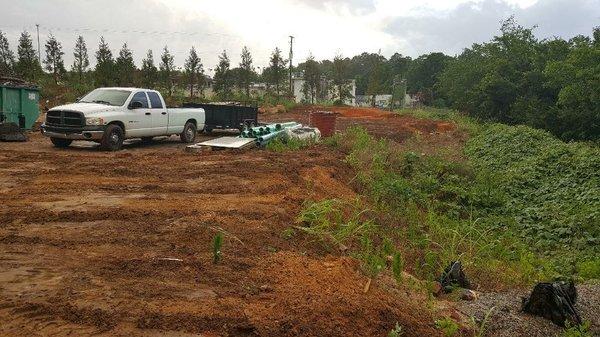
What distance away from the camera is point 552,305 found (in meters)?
4.90

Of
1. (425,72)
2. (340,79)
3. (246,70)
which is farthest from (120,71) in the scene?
(425,72)

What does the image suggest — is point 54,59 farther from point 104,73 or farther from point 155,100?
point 155,100

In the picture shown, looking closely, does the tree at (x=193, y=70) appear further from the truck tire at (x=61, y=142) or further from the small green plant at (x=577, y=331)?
the small green plant at (x=577, y=331)

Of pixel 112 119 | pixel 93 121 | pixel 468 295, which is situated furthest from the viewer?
pixel 112 119

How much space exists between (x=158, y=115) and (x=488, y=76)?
80.1 feet

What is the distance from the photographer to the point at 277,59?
45656mm

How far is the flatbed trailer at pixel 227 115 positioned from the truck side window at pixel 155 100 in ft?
11.5

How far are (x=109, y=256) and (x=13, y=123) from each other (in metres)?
12.0

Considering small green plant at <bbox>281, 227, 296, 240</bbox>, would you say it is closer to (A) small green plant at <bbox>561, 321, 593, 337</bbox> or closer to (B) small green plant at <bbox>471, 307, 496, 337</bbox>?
(B) small green plant at <bbox>471, 307, 496, 337</bbox>

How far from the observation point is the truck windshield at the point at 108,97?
44.1 ft

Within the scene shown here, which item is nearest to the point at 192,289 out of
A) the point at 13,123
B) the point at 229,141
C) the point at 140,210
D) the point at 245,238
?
the point at 245,238

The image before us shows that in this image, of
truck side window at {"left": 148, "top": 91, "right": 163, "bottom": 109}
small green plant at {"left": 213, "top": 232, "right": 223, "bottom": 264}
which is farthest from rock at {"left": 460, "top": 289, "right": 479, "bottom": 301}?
truck side window at {"left": 148, "top": 91, "right": 163, "bottom": 109}

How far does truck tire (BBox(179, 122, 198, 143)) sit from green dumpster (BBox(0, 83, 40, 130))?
15.4 feet

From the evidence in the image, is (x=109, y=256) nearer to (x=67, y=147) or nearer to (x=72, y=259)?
(x=72, y=259)
